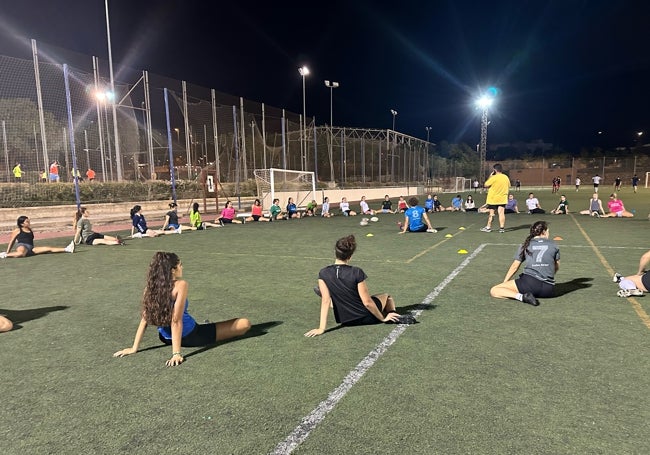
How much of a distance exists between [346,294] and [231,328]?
4.94 ft

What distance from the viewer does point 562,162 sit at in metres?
80.4

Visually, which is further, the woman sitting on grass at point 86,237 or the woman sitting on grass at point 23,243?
the woman sitting on grass at point 86,237

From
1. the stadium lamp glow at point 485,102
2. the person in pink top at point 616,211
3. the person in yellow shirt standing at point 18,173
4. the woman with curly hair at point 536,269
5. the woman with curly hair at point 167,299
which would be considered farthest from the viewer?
the stadium lamp glow at point 485,102

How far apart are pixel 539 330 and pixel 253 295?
14.8ft

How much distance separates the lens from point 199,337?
15.4ft

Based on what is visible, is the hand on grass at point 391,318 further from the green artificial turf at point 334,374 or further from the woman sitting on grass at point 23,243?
the woman sitting on grass at point 23,243

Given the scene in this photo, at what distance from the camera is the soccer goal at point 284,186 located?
95.5ft

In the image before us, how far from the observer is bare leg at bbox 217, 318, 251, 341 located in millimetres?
4934

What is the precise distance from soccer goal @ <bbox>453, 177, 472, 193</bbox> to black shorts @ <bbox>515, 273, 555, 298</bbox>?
63941 mm

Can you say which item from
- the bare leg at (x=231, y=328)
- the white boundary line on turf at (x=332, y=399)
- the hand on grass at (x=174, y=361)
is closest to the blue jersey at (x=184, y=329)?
the hand on grass at (x=174, y=361)

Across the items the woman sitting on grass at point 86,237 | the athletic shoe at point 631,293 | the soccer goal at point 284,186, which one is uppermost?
the soccer goal at point 284,186

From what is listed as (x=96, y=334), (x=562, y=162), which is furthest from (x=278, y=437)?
(x=562, y=162)

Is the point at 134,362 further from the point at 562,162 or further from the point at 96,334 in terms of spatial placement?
the point at 562,162

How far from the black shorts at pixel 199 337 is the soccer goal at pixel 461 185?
67.0 metres
